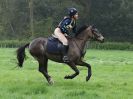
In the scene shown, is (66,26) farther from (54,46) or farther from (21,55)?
(21,55)

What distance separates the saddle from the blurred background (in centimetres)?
5240

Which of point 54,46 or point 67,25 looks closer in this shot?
point 67,25

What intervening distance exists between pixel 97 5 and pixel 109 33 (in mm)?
5479

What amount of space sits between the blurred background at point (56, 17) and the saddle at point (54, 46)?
52399mm

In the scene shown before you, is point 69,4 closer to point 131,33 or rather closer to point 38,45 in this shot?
point 131,33

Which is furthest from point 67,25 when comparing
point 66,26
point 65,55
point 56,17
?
point 56,17

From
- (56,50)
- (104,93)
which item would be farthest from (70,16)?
(104,93)

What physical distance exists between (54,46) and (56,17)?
61.6 metres

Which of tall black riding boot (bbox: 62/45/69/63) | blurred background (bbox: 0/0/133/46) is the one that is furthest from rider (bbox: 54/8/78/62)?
blurred background (bbox: 0/0/133/46)

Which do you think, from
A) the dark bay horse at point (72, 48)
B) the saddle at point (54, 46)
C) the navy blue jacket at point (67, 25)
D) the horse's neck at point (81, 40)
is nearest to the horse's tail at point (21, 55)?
the dark bay horse at point (72, 48)

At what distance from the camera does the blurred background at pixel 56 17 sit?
7219 cm

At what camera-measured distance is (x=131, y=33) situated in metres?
71.6

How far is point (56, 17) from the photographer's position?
76500mm

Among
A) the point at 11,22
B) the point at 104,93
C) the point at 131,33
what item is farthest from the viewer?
the point at 11,22
